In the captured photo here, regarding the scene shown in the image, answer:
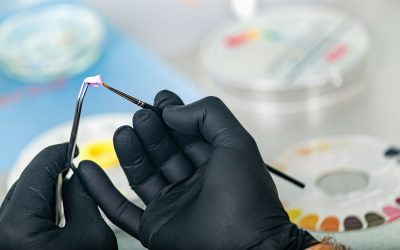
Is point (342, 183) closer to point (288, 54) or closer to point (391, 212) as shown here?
point (391, 212)

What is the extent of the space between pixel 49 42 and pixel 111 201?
766 mm

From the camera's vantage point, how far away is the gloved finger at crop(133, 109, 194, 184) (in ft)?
3.28

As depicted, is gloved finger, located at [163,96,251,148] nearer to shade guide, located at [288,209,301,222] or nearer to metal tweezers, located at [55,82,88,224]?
metal tweezers, located at [55,82,88,224]

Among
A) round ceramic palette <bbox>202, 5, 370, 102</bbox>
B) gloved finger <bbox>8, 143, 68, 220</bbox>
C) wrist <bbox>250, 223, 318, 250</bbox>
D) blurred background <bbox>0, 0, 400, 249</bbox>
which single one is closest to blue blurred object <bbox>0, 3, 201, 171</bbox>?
blurred background <bbox>0, 0, 400, 249</bbox>

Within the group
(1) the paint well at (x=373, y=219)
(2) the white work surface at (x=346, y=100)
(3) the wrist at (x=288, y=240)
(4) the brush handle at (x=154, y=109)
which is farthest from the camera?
(2) the white work surface at (x=346, y=100)

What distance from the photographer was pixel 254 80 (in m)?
1.46

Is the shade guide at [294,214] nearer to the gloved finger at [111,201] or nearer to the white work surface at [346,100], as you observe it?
the white work surface at [346,100]

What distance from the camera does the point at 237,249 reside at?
0.91 metres

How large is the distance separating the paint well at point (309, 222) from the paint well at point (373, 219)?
0.27 feet

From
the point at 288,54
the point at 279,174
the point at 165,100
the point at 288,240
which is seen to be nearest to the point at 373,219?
the point at 279,174

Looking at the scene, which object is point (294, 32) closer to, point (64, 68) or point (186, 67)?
point (186, 67)

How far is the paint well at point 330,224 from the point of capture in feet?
3.78

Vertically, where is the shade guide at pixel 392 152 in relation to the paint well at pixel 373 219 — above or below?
above

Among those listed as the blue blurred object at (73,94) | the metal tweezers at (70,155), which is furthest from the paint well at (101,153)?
the metal tweezers at (70,155)
